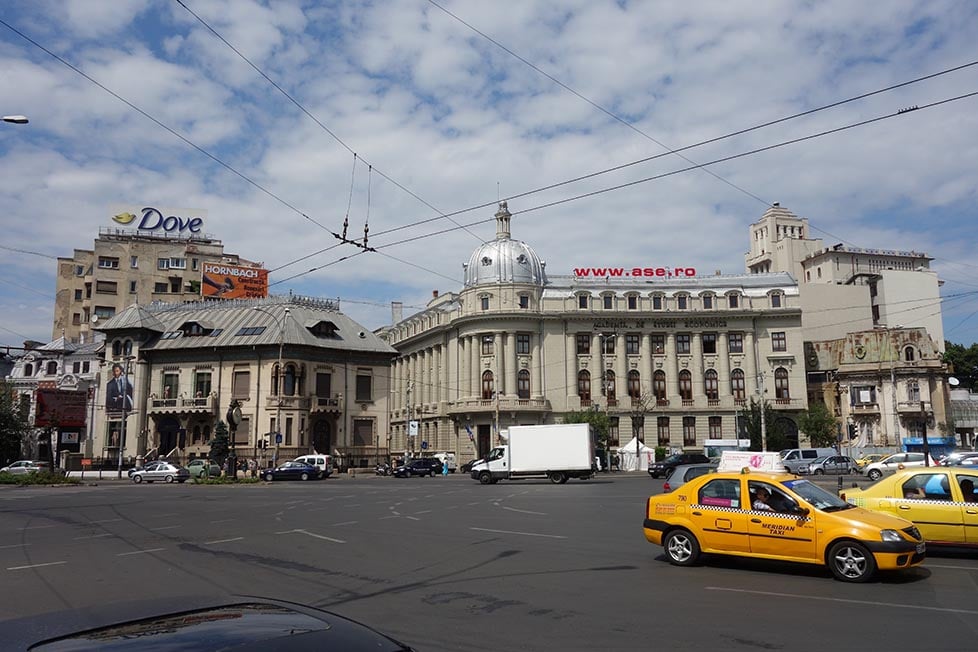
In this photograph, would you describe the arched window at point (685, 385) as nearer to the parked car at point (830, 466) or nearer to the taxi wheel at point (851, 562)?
the parked car at point (830, 466)

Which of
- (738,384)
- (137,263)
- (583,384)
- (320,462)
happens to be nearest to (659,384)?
(583,384)

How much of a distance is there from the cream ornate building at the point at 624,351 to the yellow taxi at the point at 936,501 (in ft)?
181

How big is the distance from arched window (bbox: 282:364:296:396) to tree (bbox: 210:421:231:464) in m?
5.15

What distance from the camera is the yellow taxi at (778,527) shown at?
10180 mm

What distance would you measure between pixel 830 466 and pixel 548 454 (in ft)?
71.4

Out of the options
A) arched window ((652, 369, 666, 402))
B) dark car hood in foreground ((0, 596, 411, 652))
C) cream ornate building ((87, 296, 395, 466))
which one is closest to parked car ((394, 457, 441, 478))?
cream ornate building ((87, 296, 395, 466))

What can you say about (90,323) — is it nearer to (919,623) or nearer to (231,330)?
(231,330)

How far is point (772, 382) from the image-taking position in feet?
232

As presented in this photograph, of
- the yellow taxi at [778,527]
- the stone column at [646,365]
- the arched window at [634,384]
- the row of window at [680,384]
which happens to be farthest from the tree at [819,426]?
the yellow taxi at [778,527]

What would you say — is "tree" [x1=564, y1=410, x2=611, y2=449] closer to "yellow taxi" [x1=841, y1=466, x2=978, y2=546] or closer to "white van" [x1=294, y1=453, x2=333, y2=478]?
"white van" [x1=294, y1=453, x2=333, y2=478]

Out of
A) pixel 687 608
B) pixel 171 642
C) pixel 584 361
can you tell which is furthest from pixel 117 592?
pixel 584 361

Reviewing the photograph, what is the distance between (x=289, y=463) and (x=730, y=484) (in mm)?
41701

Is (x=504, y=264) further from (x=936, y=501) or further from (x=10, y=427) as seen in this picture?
(x=936, y=501)

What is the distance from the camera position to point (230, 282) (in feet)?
262
